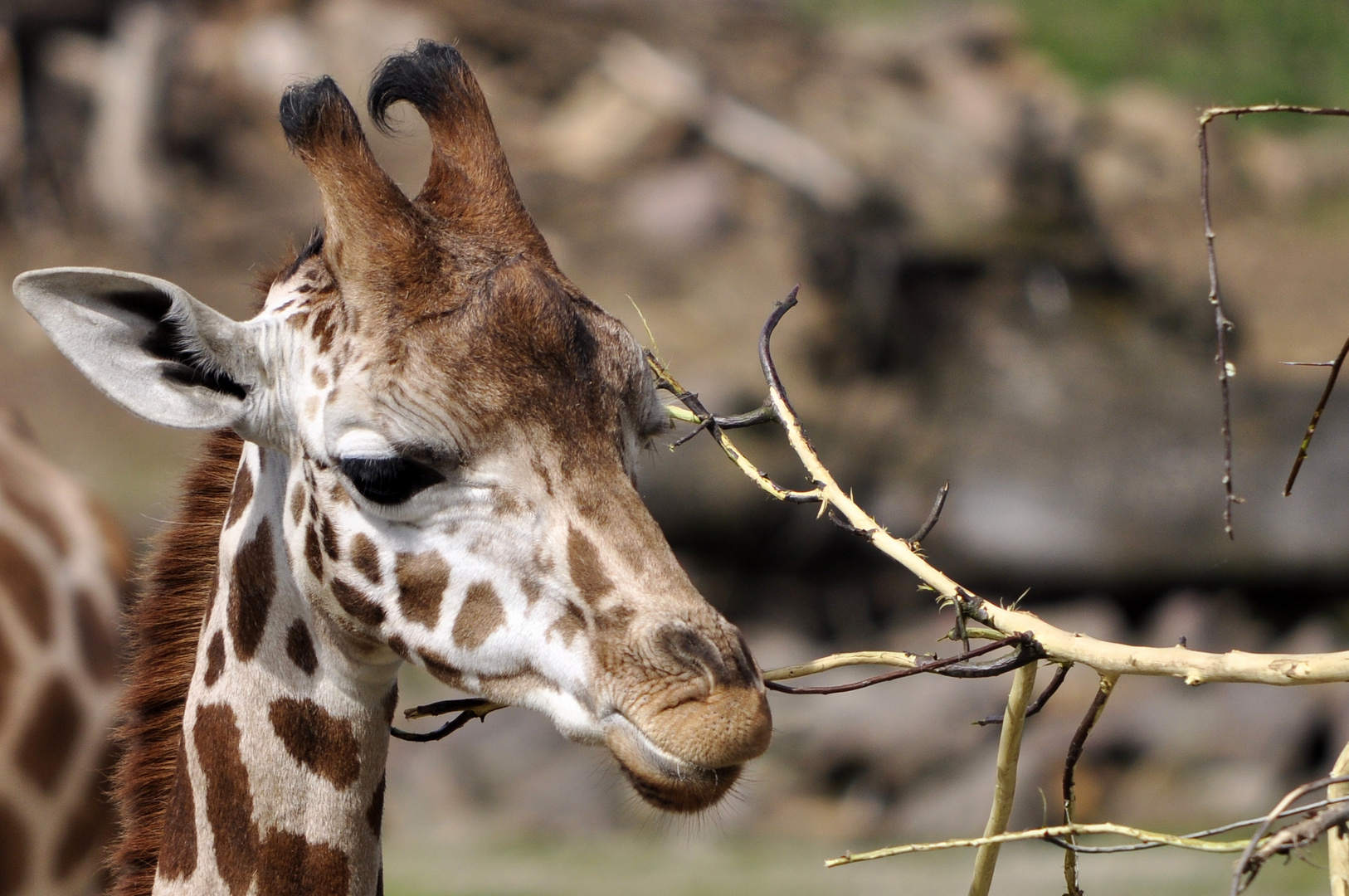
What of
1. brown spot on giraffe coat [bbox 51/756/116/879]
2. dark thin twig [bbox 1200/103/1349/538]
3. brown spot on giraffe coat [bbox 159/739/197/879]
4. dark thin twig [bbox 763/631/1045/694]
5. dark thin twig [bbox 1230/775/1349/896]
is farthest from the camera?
brown spot on giraffe coat [bbox 51/756/116/879]

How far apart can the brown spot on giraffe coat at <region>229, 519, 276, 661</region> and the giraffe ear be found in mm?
273

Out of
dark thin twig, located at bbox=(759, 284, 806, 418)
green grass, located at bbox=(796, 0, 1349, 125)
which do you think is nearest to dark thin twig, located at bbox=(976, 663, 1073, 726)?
dark thin twig, located at bbox=(759, 284, 806, 418)

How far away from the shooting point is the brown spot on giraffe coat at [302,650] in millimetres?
3104

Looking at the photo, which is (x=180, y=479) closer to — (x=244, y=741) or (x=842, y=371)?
(x=244, y=741)

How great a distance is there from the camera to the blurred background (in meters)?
9.88

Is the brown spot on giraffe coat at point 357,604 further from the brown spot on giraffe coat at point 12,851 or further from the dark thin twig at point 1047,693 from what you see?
the brown spot on giraffe coat at point 12,851

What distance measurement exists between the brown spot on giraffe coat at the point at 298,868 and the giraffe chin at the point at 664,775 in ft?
2.62

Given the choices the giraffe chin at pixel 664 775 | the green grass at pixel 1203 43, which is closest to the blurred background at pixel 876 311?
the green grass at pixel 1203 43

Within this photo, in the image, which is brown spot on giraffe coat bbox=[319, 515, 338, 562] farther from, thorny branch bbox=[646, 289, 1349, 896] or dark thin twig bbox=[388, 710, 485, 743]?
thorny branch bbox=[646, 289, 1349, 896]

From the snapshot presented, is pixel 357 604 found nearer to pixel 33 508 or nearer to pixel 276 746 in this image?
pixel 276 746

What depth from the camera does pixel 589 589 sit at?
278 centimetres

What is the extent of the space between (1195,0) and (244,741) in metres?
18.4

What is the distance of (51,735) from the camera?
5.40m

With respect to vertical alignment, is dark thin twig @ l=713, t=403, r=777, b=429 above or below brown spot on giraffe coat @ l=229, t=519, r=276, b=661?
above
